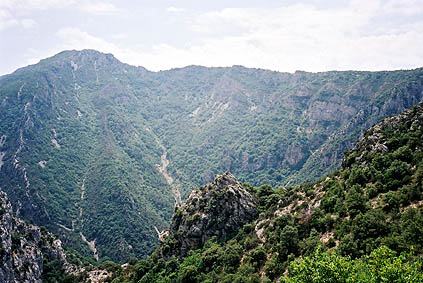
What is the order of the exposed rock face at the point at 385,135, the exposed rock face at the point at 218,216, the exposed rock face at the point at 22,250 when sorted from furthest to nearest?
the exposed rock face at the point at 22,250, the exposed rock face at the point at 218,216, the exposed rock face at the point at 385,135

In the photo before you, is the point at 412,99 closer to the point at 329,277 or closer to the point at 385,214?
the point at 385,214

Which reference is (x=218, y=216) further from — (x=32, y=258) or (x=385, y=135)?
(x=32, y=258)

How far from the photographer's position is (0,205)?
83.6 m

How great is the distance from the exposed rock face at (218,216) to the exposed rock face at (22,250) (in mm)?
40006

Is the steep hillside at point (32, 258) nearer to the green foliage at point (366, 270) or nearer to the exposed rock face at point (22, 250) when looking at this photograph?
the exposed rock face at point (22, 250)

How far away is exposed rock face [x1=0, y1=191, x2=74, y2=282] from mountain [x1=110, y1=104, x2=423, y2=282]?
2393cm

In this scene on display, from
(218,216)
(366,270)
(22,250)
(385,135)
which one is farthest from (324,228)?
(22,250)

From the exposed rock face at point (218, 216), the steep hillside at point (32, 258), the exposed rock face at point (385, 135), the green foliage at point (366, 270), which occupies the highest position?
the exposed rock face at point (385, 135)

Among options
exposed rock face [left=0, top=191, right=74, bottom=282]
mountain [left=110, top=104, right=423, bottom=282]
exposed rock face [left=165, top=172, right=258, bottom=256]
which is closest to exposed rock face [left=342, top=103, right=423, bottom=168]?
mountain [left=110, top=104, right=423, bottom=282]

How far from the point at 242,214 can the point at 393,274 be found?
4121 cm

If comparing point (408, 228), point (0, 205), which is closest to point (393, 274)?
point (408, 228)

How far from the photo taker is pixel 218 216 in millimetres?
64062

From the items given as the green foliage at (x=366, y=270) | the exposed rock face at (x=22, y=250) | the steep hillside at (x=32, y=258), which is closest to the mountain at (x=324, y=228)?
the green foliage at (x=366, y=270)

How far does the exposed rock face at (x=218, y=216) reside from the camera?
62562 millimetres
